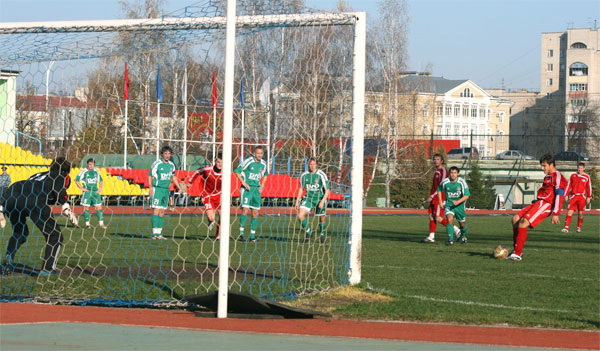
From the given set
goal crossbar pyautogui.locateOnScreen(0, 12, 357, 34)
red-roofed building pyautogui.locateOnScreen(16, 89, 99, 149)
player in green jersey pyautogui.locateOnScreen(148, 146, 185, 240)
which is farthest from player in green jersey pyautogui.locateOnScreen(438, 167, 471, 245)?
red-roofed building pyautogui.locateOnScreen(16, 89, 99, 149)

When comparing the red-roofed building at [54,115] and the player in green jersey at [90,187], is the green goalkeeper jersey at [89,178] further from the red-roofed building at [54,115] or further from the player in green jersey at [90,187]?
the red-roofed building at [54,115]

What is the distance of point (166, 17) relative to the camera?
10.2 meters

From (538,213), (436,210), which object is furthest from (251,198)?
(538,213)

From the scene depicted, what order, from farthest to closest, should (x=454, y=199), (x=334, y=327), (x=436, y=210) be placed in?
(x=436, y=210) → (x=454, y=199) → (x=334, y=327)

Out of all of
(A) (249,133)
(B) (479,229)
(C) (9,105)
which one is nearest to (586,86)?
(B) (479,229)

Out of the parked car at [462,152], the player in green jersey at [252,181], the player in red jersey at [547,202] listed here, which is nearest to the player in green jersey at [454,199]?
the player in red jersey at [547,202]

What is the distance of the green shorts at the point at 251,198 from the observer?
15.9 m

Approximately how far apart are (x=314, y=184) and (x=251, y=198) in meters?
1.34

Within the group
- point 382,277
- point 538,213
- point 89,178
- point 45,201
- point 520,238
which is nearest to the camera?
point 45,201

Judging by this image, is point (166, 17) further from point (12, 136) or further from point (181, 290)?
point (181, 290)

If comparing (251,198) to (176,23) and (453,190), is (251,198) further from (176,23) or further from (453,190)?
(176,23)

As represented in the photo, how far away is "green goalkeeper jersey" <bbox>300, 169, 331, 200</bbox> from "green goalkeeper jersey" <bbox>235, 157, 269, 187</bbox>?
0.83m

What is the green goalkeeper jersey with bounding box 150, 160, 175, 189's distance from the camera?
16500mm

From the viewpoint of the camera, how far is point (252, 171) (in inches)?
625
